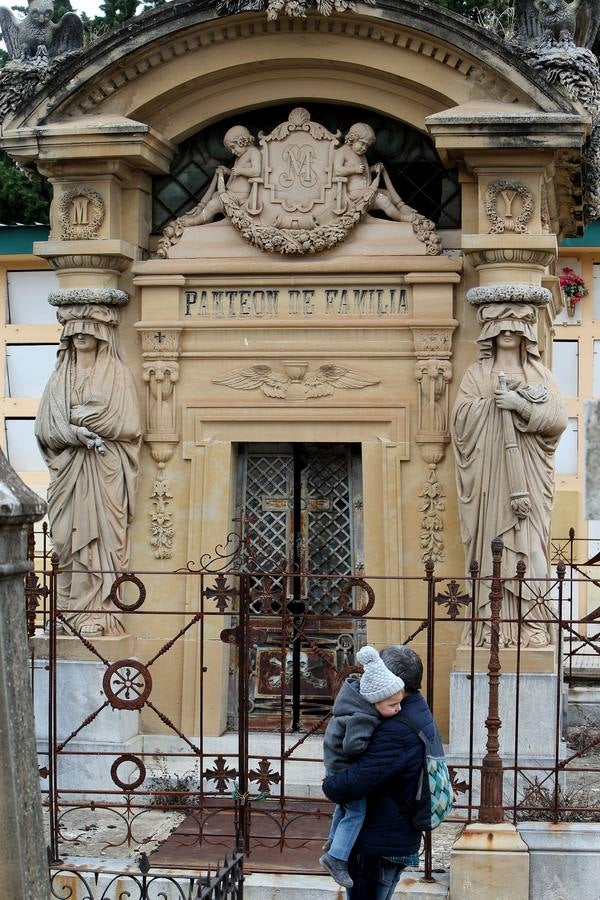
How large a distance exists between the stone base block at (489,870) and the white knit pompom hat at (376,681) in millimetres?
2242

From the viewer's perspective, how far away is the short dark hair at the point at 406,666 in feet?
23.8

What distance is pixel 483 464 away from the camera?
11094mm

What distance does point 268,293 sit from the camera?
38.9 feet

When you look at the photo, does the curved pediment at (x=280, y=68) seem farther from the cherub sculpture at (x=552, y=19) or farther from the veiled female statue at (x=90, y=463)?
the veiled female statue at (x=90, y=463)

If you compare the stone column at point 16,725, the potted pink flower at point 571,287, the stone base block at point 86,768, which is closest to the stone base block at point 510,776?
the stone base block at point 86,768

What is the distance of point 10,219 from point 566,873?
638 inches

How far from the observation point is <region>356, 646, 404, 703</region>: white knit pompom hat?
707 cm

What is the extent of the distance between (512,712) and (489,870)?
1979mm

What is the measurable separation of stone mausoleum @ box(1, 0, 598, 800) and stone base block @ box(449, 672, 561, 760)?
0.53 m

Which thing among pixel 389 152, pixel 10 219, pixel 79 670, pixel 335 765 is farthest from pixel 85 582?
pixel 10 219

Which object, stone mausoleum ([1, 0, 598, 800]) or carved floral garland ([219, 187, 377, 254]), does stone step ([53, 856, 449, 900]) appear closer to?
stone mausoleum ([1, 0, 598, 800])

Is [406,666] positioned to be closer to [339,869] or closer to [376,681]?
[376,681]

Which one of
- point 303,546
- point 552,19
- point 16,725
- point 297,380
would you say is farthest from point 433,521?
point 16,725

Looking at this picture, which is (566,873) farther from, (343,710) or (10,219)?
(10,219)
